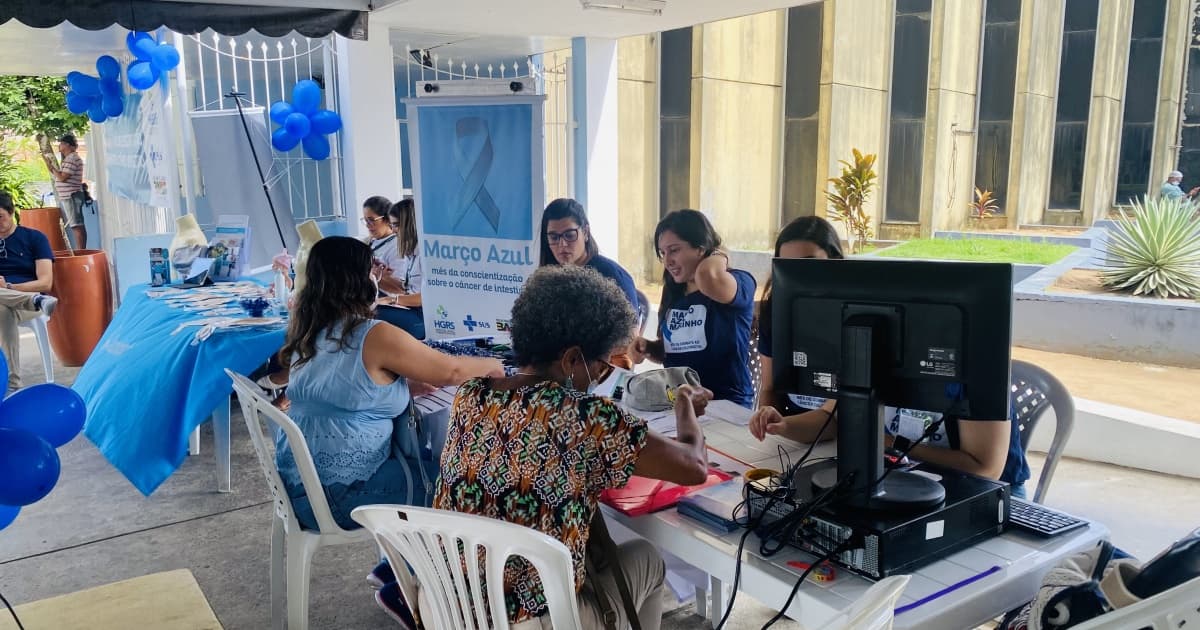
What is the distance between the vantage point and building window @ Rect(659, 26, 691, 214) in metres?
11.4

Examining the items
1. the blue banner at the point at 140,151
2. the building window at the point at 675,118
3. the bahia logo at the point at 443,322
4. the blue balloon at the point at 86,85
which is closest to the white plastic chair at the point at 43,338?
the blue banner at the point at 140,151

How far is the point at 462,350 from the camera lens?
3104 millimetres

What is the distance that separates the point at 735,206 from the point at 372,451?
406 inches

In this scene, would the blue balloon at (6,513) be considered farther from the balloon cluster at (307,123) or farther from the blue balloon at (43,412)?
the balloon cluster at (307,123)

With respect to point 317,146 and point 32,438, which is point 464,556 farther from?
point 317,146

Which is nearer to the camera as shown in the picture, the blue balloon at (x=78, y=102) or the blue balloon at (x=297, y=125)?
the blue balloon at (x=297, y=125)

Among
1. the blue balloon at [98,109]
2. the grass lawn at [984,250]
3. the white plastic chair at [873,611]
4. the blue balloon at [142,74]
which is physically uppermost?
the blue balloon at [142,74]

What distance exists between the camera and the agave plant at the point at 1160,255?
774 centimetres

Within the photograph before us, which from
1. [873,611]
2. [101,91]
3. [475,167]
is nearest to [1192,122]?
[475,167]

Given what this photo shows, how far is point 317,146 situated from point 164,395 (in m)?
2.80

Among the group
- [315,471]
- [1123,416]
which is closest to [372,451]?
[315,471]

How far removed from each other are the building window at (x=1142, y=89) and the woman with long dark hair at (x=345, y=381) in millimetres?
18659

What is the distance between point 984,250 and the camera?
11.6 m

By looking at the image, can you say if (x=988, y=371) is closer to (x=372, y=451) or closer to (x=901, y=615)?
(x=901, y=615)
